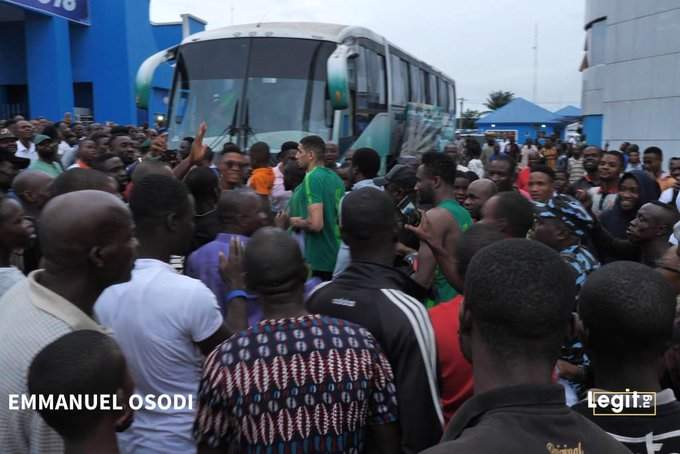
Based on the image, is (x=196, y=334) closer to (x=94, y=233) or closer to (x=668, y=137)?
(x=94, y=233)

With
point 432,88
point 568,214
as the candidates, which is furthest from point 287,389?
point 432,88

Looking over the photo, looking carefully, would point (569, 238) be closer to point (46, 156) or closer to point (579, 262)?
point (579, 262)

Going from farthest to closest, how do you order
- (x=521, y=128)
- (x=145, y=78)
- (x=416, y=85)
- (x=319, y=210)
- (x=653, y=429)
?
1. (x=521, y=128)
2. (x=416, y=85)
3. (x=145, y=78)
4. (x=319, y=210)
5. (x=653, y=429)

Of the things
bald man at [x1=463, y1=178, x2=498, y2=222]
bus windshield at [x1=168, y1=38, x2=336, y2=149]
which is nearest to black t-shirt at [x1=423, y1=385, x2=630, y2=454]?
bald man at [x1=463, y1=178, x2=498, y2=222]

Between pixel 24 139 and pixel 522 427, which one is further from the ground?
pixel 24 139

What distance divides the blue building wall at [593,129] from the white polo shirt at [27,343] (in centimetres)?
2477

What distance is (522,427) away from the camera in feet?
4.46

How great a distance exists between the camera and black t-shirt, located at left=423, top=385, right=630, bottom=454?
1.32 metres

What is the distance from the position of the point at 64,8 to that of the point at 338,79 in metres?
17.1

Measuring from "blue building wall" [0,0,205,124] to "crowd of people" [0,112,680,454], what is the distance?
20.8m

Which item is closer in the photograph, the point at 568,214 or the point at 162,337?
the point at 162,337

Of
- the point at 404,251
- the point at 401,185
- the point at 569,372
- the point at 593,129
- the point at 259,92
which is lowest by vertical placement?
the point at 569,372

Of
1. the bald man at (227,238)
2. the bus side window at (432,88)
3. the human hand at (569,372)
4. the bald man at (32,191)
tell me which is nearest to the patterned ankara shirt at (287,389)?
the bald man at (227,238)

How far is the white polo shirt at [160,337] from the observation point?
8.37 feet
